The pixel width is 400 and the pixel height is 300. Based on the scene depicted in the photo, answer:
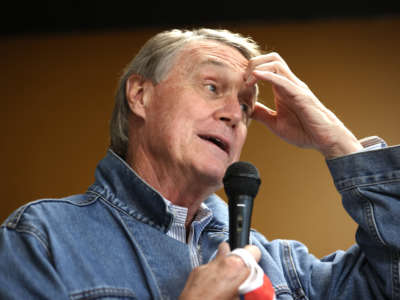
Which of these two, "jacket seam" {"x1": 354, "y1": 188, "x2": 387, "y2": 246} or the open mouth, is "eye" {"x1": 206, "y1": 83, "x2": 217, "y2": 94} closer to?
the open mouth

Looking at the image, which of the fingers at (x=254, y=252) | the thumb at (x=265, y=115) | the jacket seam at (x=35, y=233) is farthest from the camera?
the thumb at (x=265, y=115)

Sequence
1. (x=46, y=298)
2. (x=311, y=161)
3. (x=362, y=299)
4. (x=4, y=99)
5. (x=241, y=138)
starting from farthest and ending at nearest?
(x=4, y=99), (x=311, y=161), (x=241, y=138), (x=362, y=299), (x=46, y=298)

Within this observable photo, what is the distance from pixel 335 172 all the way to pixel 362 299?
1.09ft

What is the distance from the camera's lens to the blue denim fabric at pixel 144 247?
1000mm

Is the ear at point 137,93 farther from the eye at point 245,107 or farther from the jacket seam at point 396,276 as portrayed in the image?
the jacket seam at point 396,276

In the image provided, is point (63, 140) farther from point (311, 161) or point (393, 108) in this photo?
point (393, 108)

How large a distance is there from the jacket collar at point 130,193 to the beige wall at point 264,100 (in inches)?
60.8

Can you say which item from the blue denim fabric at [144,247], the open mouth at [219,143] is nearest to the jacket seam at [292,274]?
the blue denim fabric at [144,247]

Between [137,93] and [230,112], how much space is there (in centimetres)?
30

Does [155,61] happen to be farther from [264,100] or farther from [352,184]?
[264,100]

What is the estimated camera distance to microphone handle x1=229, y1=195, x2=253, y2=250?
0.95 meters

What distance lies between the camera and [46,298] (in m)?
0.94

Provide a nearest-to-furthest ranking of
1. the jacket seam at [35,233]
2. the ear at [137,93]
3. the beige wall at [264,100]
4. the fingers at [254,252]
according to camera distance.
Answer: the fingers at [254,252] → the jacket seam at [35,233] → the ear at [137,93] → the beige wall at [264,100]

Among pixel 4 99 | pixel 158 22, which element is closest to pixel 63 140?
pixel 4 99
